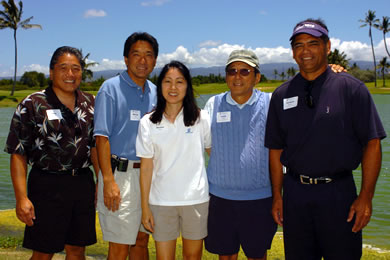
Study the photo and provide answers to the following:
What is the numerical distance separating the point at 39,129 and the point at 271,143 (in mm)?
2245

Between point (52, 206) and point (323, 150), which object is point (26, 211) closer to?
point (52, 206)

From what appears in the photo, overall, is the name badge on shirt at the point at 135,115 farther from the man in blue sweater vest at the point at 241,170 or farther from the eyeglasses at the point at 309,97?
the eyeglasses at the point at 309,97

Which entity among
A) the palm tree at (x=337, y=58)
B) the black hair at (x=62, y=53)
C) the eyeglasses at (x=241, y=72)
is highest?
the palm tree at (x=337, y=58)

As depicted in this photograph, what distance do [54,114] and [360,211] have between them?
9.72ft

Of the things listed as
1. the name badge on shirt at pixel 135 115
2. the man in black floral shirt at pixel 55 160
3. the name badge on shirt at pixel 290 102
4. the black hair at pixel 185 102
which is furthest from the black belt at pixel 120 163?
the name badge on shirt at pixel 290 102

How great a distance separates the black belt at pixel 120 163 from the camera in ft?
13.1

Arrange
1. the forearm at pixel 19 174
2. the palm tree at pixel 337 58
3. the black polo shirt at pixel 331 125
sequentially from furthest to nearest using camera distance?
the palm tree at pixel 337 58, the forearm at pixel 19 174, the black polo shirt at pixel 331 125

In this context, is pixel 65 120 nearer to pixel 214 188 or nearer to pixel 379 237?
pixel 214 188

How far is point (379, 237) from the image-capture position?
757 centimetres

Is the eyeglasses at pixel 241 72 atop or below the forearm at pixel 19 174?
atop

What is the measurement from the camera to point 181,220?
378 cm

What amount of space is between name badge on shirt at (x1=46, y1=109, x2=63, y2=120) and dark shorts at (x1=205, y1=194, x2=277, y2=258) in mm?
1730

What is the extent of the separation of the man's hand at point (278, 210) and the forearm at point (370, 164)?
77cm

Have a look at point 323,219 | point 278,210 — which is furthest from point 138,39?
point 323,219
